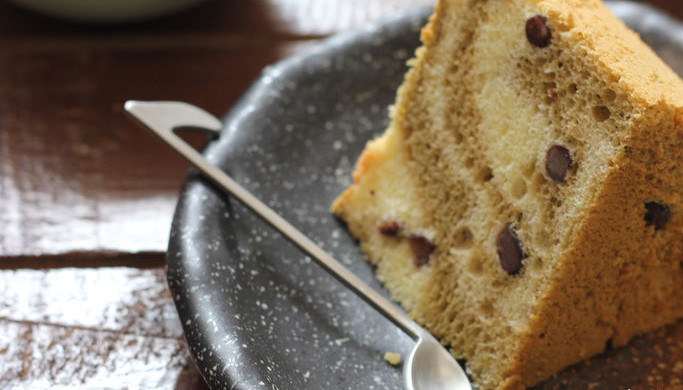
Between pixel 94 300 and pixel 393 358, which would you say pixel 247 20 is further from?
pixel 393 358

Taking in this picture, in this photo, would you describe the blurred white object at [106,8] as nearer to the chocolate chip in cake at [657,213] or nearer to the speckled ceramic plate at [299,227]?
the speckled ceramic plate at [299,227]

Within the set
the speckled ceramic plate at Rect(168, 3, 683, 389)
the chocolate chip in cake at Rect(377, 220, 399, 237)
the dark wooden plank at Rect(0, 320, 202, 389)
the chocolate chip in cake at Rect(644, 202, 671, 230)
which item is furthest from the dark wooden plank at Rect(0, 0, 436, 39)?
the chocolate chip in cake at Rect(644, 202, 671, 230)

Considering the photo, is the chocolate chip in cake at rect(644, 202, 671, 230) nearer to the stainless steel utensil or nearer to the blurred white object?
the stainless steel utensil

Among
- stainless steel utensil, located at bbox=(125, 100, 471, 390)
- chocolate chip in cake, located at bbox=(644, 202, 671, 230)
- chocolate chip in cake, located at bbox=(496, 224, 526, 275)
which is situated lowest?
stainless steel utensil, located at bbox=(125, 100, 471, 390)

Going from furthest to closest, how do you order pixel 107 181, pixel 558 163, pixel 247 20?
pixel 247 20 < pixel 107 181 < pixel 558 163

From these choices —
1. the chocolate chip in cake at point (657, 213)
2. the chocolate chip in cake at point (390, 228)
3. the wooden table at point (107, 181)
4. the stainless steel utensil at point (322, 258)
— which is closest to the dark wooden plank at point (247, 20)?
the wooden table at point (107, 181)

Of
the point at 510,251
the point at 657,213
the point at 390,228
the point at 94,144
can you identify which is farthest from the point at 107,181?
the point at 657,213
